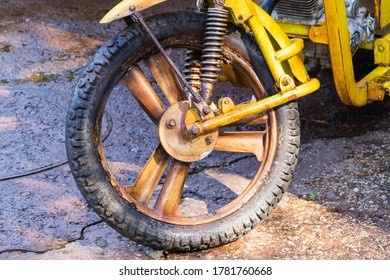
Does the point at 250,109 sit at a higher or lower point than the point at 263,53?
lower

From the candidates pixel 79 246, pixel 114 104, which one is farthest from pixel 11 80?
pixel 79 246

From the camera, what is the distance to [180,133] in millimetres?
3859

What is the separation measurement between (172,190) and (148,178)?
0.43 ft

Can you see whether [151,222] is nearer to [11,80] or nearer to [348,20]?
[348,20]

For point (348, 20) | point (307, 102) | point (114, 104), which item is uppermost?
point (348, 20)

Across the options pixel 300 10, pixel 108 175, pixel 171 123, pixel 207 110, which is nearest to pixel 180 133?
pixel 171 123

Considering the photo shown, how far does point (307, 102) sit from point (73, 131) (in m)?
2.41

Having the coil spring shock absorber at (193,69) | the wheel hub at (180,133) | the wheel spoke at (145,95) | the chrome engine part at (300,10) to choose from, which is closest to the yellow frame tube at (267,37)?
the coil spring shock absorber at (193,69)

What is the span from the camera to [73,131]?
146 inches

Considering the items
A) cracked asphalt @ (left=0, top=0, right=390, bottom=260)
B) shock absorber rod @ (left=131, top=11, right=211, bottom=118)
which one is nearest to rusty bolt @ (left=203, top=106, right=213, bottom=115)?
shock absorber rod @ (left=131, top=11, right=211, bottom=118)

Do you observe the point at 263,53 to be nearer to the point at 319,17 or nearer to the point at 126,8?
the point at 126,8

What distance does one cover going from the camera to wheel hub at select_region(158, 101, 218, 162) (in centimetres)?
385

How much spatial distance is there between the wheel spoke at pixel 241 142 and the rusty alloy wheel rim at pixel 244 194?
0.04 m

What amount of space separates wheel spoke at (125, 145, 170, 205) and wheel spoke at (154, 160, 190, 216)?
0.18 feet
